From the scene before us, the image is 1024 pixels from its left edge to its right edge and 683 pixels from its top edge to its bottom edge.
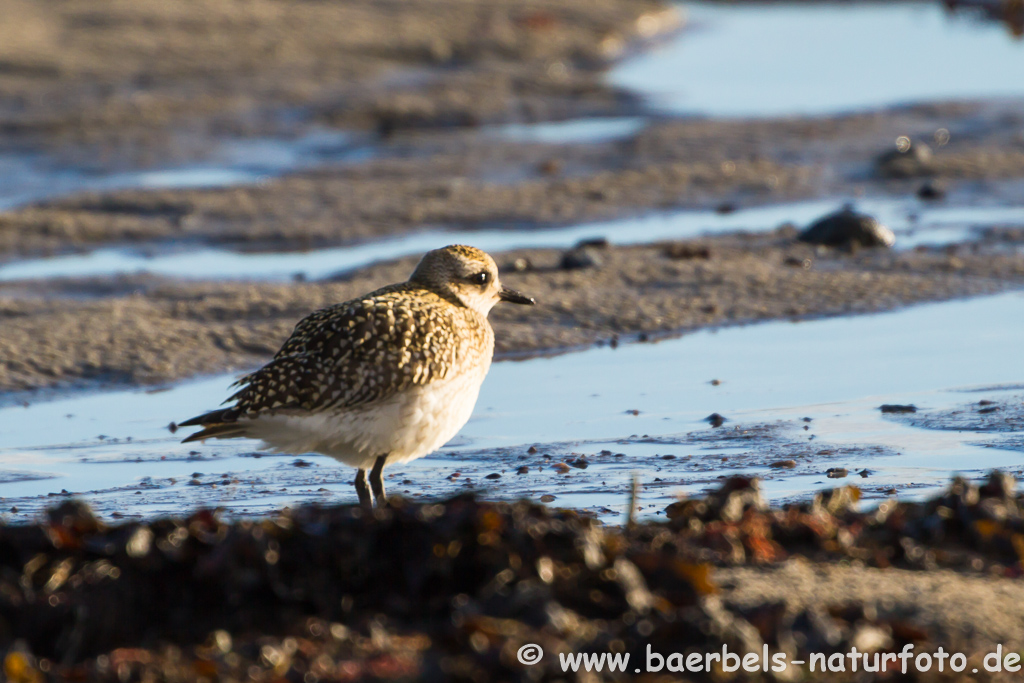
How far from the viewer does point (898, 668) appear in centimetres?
342

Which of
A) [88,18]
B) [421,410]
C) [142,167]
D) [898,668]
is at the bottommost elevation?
[898,668]

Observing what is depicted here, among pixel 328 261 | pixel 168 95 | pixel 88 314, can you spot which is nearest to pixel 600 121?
pixel 168 95

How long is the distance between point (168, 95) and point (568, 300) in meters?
7.51

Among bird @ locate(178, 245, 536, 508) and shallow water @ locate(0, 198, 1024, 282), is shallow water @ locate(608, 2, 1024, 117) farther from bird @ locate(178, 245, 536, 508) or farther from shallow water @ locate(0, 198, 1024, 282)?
bird @ locate(178, 245, 536, 508)

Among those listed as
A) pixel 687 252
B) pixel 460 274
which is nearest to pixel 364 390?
pixel 460 274

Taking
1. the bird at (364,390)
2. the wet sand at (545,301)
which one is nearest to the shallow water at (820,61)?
the wet sand at (545,301)

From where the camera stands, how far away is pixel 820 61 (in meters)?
18.4

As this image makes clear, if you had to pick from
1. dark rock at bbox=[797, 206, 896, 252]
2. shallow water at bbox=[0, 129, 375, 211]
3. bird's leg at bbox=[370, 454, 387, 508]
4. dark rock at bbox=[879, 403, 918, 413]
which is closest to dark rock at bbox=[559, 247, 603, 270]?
dark rock at bbox=[797, 206, 896, 252]

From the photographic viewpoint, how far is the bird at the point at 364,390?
16.5 ft

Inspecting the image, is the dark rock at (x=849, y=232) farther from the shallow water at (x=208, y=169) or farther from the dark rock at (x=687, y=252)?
the shallow water at (x=208, y=169)

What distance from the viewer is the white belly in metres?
5.06

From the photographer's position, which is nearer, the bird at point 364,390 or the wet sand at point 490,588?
the wet sand at point 490,588

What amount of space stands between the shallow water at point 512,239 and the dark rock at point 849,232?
247 millimetres

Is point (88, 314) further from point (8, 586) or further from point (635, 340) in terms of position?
point (8, 586)
